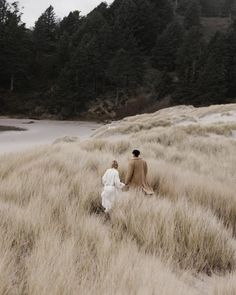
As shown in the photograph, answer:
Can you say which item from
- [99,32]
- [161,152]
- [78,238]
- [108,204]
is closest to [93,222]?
[78,238]

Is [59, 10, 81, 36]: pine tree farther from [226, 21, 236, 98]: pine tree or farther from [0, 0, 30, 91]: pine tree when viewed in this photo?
[226, 21, 236, 98]: pine tree

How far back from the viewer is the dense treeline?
190ft

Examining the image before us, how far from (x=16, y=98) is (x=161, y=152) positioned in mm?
50760

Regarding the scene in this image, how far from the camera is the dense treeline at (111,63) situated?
190 ft

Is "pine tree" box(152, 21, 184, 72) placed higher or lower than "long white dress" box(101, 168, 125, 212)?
higher

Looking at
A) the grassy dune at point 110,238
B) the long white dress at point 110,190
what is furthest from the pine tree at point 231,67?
the long white dress at point 110,190

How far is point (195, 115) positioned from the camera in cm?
3045

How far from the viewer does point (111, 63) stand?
61.7m

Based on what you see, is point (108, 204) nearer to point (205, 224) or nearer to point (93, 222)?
point (93, 222)

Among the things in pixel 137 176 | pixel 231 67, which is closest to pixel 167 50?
pixel 231 67

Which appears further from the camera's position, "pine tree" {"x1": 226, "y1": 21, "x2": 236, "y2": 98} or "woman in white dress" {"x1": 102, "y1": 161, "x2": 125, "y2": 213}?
"pine tree" {"x1": 226, "y1": 21, "x2": 236, "y2": 98}

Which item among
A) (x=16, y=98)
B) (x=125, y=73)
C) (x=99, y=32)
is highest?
(x=99, y=32)

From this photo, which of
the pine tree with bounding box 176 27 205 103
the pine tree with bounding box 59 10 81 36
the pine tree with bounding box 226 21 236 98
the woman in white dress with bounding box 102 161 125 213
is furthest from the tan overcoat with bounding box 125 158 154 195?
the pine tree with bounding box 59 10 81 36

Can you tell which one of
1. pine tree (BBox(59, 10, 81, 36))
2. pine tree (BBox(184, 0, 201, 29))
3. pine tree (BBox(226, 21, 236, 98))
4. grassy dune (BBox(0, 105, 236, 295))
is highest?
pine tree (BBox(184, 0, 201, 29))
